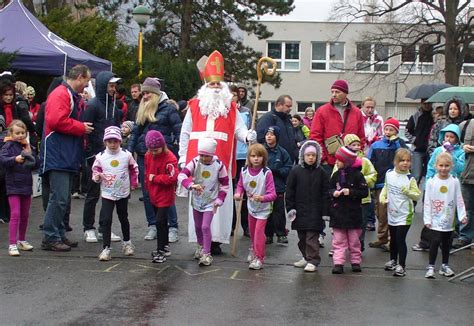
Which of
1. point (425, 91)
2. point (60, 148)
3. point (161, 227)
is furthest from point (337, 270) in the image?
point (425, 91)

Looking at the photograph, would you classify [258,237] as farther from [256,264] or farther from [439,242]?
[439,242]

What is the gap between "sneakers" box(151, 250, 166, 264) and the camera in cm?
909

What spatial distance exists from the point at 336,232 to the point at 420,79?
47269 millimetres

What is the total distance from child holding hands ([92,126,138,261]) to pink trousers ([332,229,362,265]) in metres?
2.32

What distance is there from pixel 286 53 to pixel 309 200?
4771 centimetres

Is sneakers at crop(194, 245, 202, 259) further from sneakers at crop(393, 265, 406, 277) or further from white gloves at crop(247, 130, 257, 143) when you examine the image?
sneakers at crop(393, 265, 406, 277)

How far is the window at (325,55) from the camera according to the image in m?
55.7

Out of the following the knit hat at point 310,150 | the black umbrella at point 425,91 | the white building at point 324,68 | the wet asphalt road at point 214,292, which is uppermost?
the white building at point 324,68

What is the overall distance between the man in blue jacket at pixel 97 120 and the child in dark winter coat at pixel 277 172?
1983 millimetres

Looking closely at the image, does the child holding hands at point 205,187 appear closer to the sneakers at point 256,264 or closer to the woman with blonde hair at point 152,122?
the sneakers at point 256,264

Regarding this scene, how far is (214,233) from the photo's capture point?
31.7 feet

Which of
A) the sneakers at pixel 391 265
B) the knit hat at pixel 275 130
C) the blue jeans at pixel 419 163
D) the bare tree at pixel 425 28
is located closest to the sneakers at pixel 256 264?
the sneakers at pixel 391 265

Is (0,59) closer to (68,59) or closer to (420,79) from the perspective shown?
(68,59)

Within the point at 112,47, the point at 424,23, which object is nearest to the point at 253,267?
the point at 112,47
